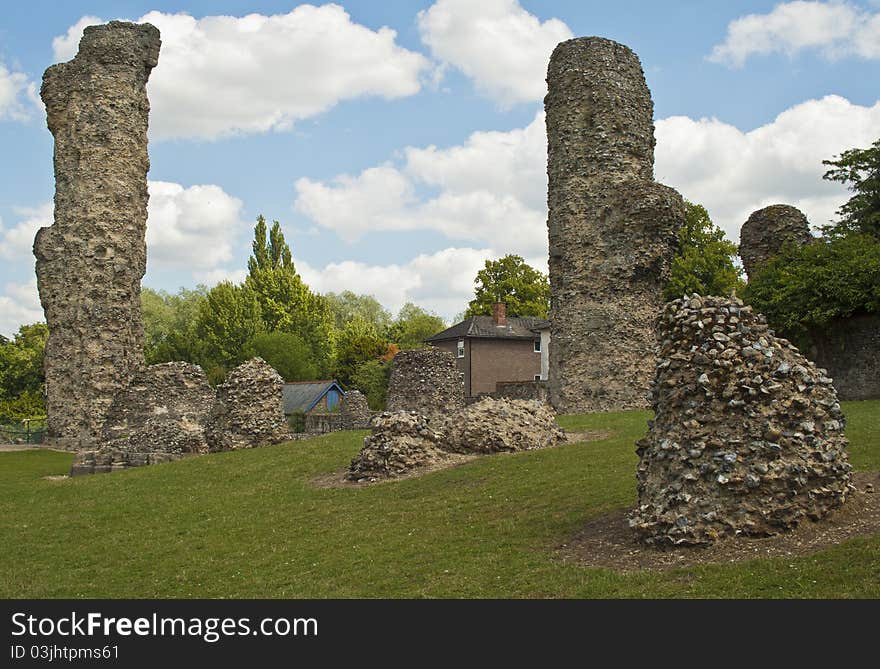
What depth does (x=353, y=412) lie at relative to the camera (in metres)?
35.9

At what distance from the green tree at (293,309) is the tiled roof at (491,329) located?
10.1 m

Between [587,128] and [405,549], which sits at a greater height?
[587,128]

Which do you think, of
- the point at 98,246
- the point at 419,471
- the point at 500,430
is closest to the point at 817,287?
the point at 500,430

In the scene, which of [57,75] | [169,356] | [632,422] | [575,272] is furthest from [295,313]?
[632,422]

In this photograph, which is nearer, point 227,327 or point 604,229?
point 604,229

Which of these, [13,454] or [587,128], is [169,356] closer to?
Result: [13,454]

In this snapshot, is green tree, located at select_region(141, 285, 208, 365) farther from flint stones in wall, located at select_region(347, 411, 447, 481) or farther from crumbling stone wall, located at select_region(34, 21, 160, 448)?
flint stones in wall, located at select_region(347, 411, 447, 481)

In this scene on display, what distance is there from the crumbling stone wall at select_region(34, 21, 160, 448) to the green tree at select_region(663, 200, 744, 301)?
27.5 m

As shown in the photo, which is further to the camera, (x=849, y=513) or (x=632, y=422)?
(x=632, y=422)

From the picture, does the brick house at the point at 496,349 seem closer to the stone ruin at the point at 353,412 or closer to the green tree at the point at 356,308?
the stone ruin at the point at 353,412

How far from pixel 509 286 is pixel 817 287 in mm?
41219

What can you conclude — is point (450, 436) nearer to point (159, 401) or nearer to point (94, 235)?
point (159, 401)

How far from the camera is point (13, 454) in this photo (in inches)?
1063
